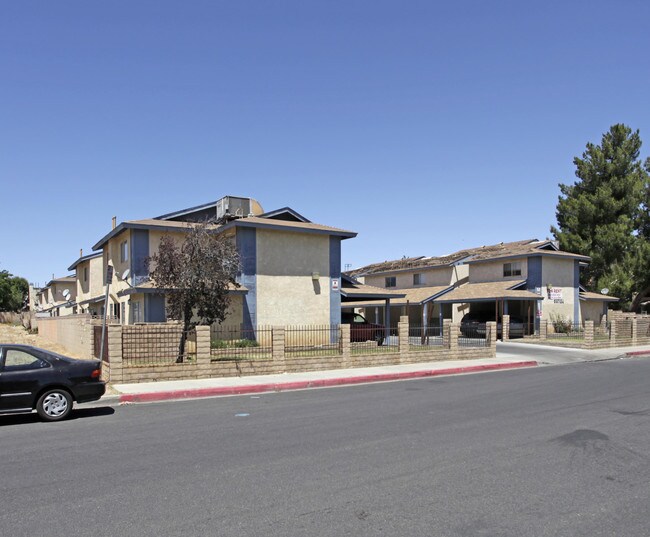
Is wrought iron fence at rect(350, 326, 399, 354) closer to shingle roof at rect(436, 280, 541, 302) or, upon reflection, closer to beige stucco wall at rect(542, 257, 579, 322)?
shingle roof at rect(436, 280, 541, 302)

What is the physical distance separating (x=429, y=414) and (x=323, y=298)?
17.6 metres

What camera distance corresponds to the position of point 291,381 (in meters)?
16.8

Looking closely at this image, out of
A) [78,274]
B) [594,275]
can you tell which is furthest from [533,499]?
[594,275]

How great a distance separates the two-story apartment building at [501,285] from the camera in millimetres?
42344

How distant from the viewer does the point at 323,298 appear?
28.9 m

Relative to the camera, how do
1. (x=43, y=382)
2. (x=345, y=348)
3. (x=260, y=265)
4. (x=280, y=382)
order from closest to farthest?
(x=43, y=382), (x=280, y=382), (x=345, y=348), (x=260, y=265)

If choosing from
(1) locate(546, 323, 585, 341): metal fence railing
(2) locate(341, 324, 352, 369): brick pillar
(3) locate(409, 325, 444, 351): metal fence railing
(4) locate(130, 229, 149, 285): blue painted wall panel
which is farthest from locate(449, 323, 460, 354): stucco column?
(4) locate(130, 229, 149, 285): blue painted wall panel

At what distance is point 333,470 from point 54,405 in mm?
6491

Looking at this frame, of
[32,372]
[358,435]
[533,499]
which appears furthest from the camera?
[32,372]

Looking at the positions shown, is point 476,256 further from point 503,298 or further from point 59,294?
point 59,294

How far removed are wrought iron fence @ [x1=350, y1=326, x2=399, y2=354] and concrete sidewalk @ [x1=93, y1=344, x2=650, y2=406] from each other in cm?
148

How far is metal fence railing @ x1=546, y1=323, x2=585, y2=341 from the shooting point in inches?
1403

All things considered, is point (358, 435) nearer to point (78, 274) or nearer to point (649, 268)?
point (78, 274)

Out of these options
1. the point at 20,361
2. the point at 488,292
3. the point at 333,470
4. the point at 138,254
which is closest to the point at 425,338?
the point at 138,254
